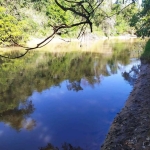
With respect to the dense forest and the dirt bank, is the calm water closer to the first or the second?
the dirt bank

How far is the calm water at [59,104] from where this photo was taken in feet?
26.1

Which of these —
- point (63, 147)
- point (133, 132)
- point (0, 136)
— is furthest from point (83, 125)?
point (0, 136)

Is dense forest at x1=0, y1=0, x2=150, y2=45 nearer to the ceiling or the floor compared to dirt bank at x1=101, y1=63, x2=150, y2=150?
nearer to the ceiling

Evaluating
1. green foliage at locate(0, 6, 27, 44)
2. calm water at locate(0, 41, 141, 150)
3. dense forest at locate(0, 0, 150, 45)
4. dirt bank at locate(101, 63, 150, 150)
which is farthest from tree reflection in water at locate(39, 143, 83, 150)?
green foliage at locate(0, 6, 27, 44)

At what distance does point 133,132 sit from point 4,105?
671 cm

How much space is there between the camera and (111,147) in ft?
21.8

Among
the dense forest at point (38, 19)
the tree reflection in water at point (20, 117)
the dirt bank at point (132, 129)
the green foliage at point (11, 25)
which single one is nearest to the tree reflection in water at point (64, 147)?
the dirt bank at point (132, 129)

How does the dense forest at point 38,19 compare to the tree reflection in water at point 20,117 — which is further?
the dense forest at point 38,19

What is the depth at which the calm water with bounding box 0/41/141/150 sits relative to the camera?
26.1 ft

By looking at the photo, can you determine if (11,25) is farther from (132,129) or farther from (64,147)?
(132,129)

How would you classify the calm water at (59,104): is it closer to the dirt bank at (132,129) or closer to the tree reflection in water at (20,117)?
the tree reflection in water at (20,117)

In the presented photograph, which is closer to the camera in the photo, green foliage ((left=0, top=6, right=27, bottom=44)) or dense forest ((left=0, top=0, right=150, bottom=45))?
dense forest ((left=0, top=0, right=150, bottom=45))

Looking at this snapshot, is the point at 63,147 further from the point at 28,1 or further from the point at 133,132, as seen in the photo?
the point at 28,1

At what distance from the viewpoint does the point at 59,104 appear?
1159 centimetres
